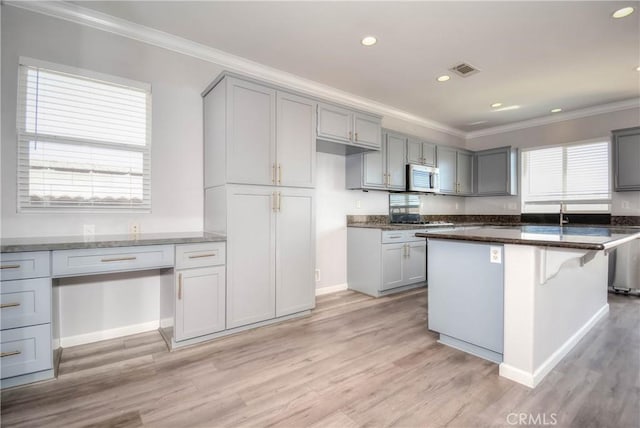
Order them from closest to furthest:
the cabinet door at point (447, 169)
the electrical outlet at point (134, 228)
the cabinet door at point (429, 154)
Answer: the electrical outlet at point (134, 228) → the cabinet door at point (429, 154) → the cabinet door at point (447, 169)

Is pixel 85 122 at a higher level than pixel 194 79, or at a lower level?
lower

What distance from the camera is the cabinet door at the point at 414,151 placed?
4.56 meters

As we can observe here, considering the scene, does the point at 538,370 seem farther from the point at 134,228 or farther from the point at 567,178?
the point at 567,178

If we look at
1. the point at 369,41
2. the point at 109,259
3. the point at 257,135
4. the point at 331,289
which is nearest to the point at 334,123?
the point at 369,41

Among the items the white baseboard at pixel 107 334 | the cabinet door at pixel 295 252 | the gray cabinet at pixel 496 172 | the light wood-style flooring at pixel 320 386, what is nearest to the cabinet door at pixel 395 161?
the cabinet door at pixel 295 252

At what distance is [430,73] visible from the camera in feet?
11.5

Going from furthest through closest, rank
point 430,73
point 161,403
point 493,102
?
point 493,102 < point 430,73 < point 161,403

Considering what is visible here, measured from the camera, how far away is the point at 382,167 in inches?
165

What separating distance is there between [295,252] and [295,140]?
1.14 metres

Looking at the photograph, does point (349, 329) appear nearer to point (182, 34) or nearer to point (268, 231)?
point (268, 231)

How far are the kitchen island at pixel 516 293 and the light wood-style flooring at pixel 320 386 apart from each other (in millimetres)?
Answer: 119

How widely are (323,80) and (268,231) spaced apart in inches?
84.0

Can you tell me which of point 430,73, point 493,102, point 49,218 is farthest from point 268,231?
point 493,102

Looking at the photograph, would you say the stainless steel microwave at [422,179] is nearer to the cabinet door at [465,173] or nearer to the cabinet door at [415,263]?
the cabinet door at [465,173]
